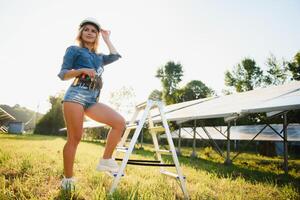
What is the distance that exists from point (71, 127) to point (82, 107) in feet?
0.86

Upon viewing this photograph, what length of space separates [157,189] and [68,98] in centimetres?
158

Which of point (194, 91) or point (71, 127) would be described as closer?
point (71, 127)

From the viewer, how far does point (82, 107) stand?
9.08ft

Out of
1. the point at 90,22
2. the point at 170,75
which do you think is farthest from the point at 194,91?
the point at 90,22

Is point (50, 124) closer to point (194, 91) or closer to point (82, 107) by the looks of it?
point (194, 91)

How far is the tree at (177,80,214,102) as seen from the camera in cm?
4809

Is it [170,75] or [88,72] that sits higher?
[170,75]

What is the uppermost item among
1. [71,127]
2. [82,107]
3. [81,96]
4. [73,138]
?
[81,96]

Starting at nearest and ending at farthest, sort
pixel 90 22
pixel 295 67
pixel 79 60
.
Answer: pixel 79 60
pixel 90 22
pixel 295 67

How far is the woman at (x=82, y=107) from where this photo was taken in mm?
2705

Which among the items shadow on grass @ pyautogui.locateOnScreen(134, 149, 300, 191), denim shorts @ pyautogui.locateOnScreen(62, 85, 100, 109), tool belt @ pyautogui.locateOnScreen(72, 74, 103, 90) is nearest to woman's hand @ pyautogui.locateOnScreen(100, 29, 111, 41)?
tool belt @ pyautogui.locateOnScreen(72, 74, 103, 90)

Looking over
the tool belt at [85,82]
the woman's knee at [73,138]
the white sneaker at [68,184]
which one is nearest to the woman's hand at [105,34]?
the tool belt at [85,82]

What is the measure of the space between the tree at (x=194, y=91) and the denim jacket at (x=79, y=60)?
43.9 m

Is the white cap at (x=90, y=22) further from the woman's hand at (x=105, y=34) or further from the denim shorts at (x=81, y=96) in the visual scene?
the denim shorts at (x=81, y=96)
